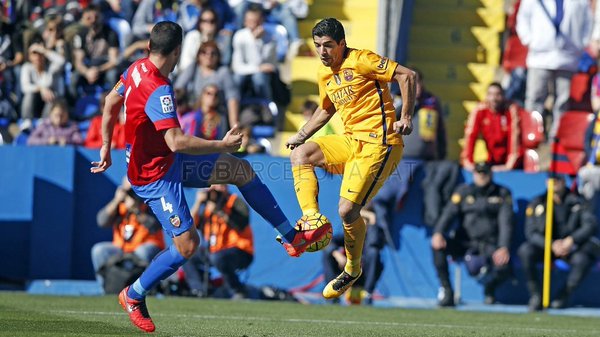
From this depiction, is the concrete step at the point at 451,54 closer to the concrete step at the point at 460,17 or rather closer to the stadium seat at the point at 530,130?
the concrete step at the point at 460,17

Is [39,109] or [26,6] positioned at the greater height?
[26,6]

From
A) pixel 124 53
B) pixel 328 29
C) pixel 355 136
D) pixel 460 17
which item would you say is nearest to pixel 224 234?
pixel 124 53

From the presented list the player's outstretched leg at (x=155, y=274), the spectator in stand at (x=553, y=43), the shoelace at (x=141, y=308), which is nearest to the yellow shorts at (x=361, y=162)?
the player's outstretched leg at (x=155, y=274)

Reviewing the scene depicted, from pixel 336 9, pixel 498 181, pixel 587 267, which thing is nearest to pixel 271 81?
pixel 336 9

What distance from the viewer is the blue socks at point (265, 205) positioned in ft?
32.1

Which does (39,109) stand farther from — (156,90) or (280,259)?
(156,90)

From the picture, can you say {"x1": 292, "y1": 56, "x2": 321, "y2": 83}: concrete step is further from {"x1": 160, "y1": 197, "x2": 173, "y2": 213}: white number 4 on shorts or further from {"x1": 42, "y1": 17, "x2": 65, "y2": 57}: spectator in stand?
{"x1": 160, "y1": 197, "x2": 173, "y2": 213}: white number 4 on shorts

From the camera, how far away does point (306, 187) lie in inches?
400

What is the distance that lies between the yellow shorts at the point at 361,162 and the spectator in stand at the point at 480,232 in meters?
4.24

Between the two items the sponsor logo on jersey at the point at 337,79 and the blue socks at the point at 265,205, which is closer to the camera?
the blue socks at the point at 265,205

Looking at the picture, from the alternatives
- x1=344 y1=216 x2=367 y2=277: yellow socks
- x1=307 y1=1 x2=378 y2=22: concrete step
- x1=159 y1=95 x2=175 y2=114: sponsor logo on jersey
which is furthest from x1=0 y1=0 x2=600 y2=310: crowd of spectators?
x1=159 y1=95 x2=175 y2=114: sponsor logo on jersey

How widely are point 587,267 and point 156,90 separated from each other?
271 inches

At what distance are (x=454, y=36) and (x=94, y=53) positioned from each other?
17.1ft

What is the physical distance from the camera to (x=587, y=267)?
14.2 m
